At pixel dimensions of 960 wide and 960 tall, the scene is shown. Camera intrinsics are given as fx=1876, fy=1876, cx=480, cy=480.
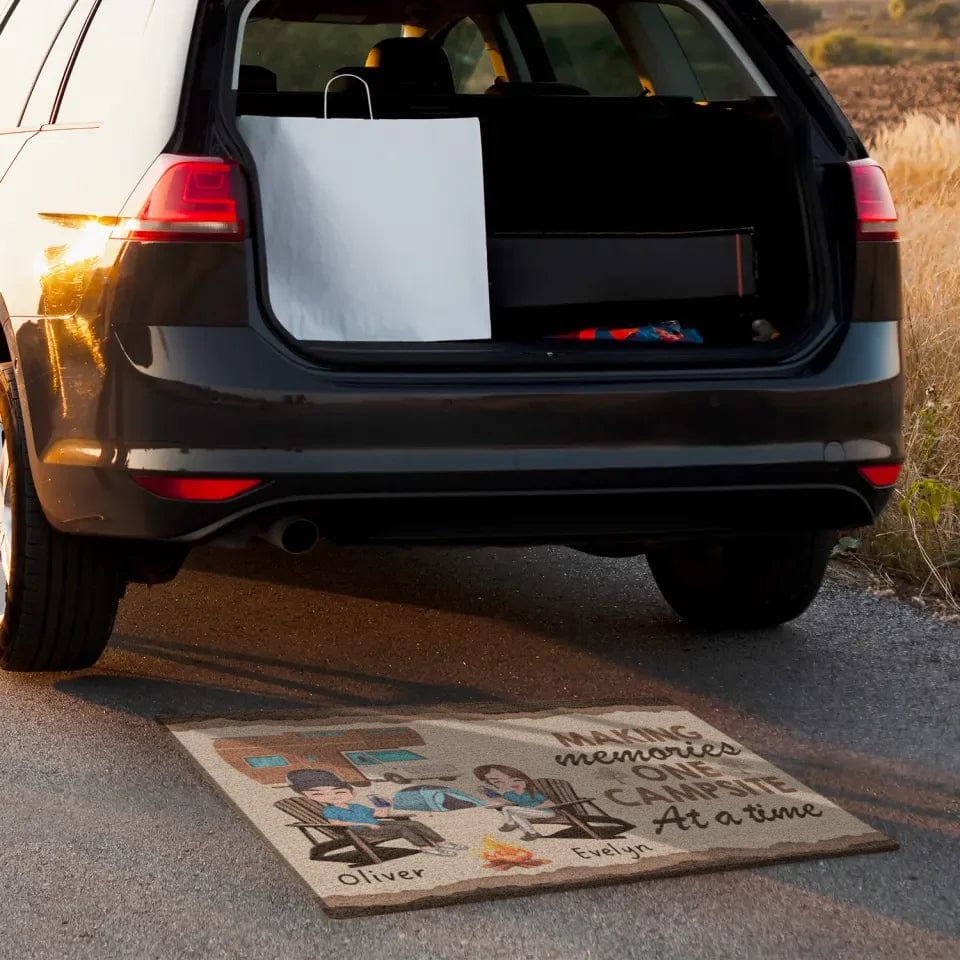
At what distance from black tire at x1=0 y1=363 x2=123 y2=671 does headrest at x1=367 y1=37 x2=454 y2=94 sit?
1378 millimetres

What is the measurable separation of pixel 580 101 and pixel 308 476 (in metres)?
1.35

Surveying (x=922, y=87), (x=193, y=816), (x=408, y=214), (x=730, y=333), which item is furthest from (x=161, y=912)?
(x=922, y=87)

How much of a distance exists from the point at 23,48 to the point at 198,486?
183 centimetres

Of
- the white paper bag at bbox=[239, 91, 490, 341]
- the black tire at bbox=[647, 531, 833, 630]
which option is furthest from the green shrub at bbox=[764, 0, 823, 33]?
the white paper bag at bbox=[239, 91, 490, 341]

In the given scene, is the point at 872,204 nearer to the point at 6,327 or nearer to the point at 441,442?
the point at 441,442

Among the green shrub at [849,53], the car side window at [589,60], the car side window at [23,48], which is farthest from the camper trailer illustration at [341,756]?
the green shrub at [849,53]

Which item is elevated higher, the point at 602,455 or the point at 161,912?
the point at 602,455

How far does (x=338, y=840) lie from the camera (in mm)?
3428

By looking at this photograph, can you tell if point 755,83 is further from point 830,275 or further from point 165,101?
point 165,101

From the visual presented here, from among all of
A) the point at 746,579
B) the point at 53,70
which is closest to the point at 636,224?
the point at 746,579

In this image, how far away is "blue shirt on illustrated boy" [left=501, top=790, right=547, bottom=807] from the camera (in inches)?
144

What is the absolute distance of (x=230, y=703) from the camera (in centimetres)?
432

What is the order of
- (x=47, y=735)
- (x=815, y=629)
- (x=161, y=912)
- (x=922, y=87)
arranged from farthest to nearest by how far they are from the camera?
(x=922, y=87) → (x=815, y=629) → (x=47, y=735) → (x=161, y=912)

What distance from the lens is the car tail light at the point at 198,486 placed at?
374cm
